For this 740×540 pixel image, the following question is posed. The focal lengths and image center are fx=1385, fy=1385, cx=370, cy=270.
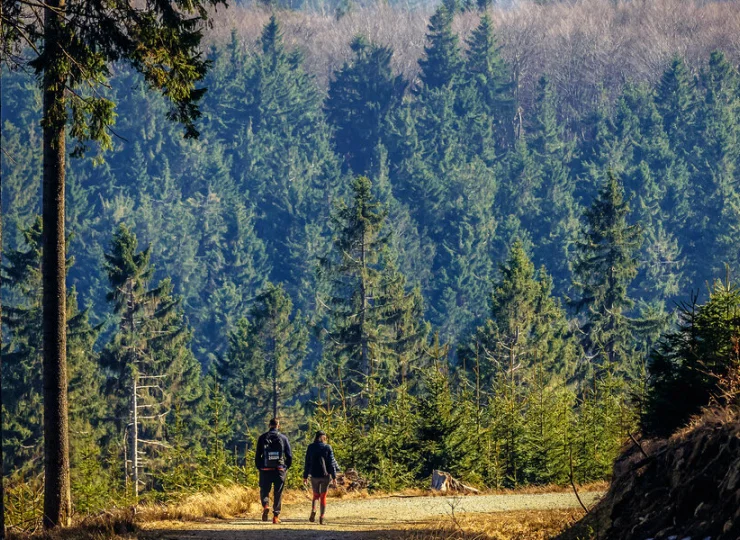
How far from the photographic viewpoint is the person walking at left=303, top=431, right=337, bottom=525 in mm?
18969

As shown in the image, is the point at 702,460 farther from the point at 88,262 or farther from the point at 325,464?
the point at 88,262

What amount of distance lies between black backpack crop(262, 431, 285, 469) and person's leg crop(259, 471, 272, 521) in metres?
0.12

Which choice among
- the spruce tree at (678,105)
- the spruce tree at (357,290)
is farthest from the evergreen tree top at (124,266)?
the spruce tree at (678,105)

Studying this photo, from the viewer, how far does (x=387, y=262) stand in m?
81.1

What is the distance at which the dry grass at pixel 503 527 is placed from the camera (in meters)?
15.8

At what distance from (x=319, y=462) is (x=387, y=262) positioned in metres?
62.0

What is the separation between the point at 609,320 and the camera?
243ft

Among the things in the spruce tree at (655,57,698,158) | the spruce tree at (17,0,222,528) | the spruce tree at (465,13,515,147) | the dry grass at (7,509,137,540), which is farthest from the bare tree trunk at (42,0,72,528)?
the spruce tree at (465,13,515,147)

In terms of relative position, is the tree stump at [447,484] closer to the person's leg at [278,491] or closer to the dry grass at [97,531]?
the person's leg at [278,491]

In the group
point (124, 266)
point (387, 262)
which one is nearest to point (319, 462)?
point (124, 266)

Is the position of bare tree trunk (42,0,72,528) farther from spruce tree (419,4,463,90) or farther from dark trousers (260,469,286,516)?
spruce tree (419,4,463,90)

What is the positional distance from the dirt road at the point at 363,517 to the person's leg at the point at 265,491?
0.76 ft

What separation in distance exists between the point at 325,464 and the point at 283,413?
64940mm

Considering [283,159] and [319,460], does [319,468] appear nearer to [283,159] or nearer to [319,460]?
[319,460]
